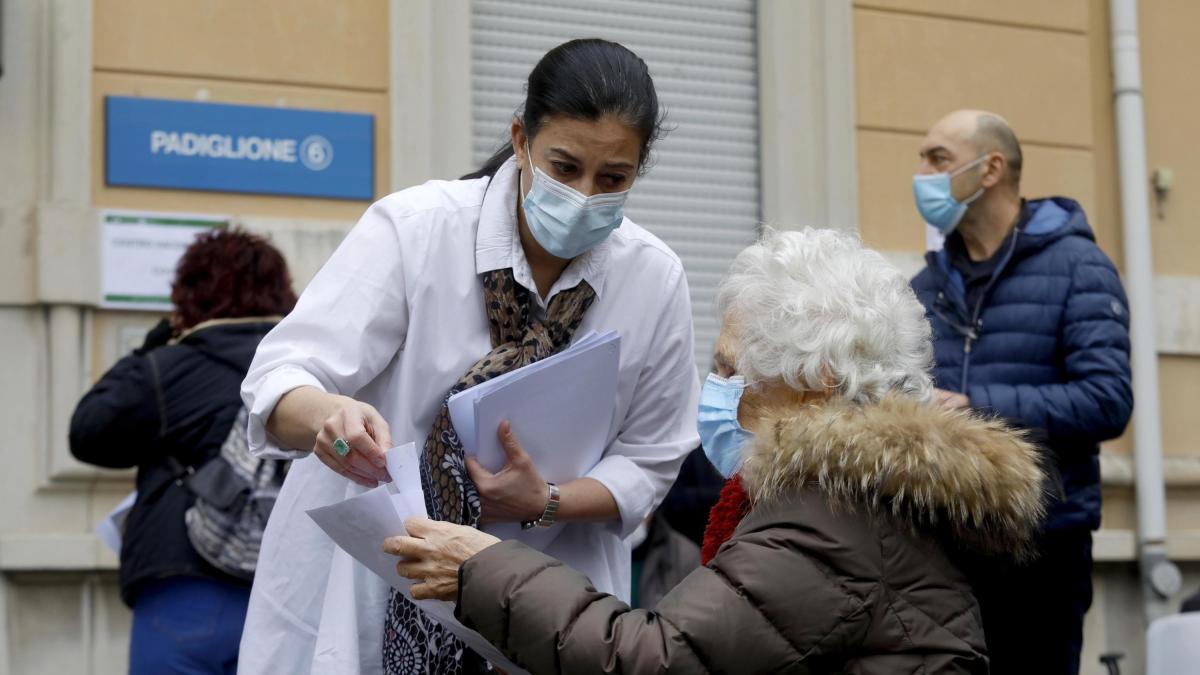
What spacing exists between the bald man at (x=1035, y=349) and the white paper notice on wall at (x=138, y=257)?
2.64 metres

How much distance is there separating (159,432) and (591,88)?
210 cm

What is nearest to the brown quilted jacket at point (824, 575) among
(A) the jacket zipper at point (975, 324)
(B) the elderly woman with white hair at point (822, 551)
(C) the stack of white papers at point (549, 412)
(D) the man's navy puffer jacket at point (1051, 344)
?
(B) the elderly woman with white hair at point (822, 551)

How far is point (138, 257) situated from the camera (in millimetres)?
5746

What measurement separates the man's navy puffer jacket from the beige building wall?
2582mm

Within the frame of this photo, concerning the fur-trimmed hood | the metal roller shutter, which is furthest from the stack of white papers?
the metal roller shutter

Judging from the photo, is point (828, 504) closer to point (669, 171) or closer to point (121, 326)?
point (121, 326)

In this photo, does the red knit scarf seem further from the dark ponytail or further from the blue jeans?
the blue jeans

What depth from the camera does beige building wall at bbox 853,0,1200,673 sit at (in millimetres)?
7145

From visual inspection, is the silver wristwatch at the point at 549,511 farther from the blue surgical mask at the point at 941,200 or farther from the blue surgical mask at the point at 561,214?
the blue surgical mask at the point at 941,200

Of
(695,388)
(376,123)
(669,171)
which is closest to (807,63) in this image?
(669,171)

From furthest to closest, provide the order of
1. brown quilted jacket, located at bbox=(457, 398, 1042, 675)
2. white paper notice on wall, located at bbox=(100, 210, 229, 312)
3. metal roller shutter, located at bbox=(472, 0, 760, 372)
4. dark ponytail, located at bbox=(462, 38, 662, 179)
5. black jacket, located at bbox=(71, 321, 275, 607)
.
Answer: metal roller shutter, located at bbox=(472, 0, 760, 372) < white paper notice on wall, located at bbox=(100, 210, 229, 312) < black jacket, located at bbox=(71, 321, 275, 607) < dark ponytail, located at bbox=(462, 38, 662, 179) < brown quilted jacket, located at bbox=(457, 398, 1042, 675)

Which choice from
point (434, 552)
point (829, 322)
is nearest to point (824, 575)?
point (829, 322)

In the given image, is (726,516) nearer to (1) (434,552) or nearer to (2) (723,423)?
(2) (723,423)

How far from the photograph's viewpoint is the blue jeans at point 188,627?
14.1 feet
